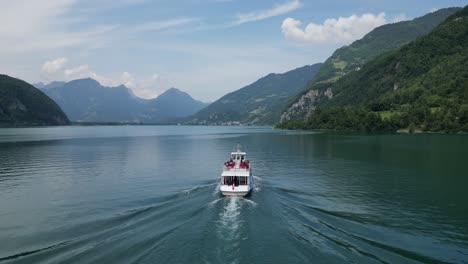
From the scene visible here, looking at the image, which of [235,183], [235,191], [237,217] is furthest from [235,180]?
[237,217]

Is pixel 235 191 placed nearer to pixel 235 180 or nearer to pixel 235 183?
pixel 235 183

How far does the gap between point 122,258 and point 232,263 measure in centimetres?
994

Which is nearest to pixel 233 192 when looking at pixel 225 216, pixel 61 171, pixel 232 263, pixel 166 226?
pixel 225 216

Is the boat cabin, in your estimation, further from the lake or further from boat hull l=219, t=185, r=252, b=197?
the lake

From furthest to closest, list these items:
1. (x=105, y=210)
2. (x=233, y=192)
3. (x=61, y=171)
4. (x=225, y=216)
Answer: (x=61, y=171) < (x=233, y=192) < (x=105, y=210) < (x=225, y=216)

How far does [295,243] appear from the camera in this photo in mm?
33000

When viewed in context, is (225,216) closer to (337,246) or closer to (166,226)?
(166,226)

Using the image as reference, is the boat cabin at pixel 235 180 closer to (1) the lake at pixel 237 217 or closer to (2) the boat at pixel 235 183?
(2) the boat at pixel 235 183

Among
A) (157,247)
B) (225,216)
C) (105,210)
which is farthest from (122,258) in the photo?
(105,210)

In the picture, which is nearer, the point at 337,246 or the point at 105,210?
the point at 337,246

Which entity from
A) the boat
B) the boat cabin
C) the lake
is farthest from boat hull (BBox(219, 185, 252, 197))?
the boat cabin

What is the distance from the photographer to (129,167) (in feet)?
295

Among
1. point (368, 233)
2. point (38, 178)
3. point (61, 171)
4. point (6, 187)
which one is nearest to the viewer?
point (368, 233)

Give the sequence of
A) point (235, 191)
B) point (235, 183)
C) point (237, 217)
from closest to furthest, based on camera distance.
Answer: point (237, 217) → point (235, 191) → point (235, 183)
